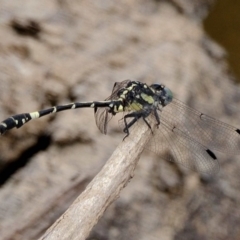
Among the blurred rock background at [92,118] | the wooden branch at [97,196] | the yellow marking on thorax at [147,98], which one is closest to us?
the wooden branch at [97,196]

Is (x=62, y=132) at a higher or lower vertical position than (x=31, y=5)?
lower

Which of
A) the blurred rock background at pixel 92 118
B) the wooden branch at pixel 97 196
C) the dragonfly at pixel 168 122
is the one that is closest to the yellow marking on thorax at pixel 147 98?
the dragonfly at pixel 168 122

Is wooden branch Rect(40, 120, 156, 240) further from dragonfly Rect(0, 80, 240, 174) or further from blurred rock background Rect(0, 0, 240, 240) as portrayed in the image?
blurred rock background Rect(0, 0, 240, 240)

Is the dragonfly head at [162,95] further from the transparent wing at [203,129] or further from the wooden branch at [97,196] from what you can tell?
the wooden branch at [97,196]

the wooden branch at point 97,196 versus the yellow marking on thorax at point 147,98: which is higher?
the yellow marking on thorax at point 147,98

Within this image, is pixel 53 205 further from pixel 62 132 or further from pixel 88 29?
pixel 88 29

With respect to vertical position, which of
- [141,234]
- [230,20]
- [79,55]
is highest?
[230,20]

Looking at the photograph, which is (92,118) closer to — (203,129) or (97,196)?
(203,129)

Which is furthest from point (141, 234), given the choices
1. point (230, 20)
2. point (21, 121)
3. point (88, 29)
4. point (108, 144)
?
point (230, 20)
